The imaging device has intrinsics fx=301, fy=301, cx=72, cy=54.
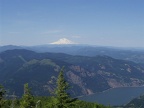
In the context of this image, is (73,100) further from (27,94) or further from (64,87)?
(27,94)

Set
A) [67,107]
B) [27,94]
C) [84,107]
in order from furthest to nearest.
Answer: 1. [84,107]
2. [27,94]
3. [67,107]

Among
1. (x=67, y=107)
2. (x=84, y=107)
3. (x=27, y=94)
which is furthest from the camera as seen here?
(x=84, y=107)

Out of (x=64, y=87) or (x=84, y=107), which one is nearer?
(x=64, y=87)

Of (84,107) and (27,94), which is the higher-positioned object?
(27,94)

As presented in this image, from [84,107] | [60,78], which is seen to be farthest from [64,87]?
[84,107]

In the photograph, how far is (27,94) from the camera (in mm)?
37625

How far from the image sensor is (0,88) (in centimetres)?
3428

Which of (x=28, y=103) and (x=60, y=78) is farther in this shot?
(x=28, y=103)

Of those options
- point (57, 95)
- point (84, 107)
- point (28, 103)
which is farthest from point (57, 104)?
point (84, 107)

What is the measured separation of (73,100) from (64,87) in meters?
1.77

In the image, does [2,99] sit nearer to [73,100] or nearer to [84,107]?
[73,100]

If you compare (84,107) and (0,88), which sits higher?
(0,88)

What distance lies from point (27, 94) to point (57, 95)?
5.58 meters

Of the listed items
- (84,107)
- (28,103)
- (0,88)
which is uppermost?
(0,88)
